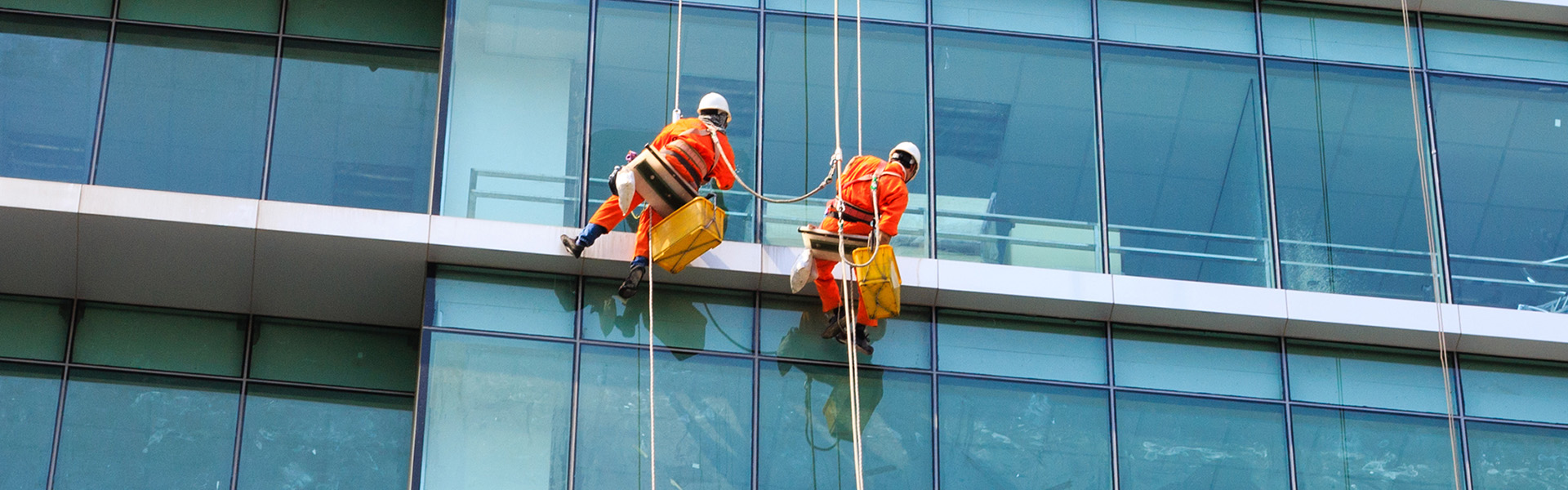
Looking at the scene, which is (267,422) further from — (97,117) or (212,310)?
(97,117)

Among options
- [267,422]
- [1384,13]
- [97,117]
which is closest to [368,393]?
[267,422]

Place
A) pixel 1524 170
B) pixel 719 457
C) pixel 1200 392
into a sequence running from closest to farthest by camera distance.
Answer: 1. pixel 719 457
2. pixel 1200 392
3. pixel 1524 170

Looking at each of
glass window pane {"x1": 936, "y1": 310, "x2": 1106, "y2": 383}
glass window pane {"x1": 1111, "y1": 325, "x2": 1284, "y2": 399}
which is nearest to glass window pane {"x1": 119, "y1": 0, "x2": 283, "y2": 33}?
glass window pane {"x1": 936, "y1": 310, "x2": 1106, "y2": 383}

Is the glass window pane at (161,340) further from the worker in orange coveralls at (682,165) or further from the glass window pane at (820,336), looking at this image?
the glass window pane at (820,336)

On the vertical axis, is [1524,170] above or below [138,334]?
above

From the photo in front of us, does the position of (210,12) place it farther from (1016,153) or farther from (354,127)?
(1016,153)

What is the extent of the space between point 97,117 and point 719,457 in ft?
22.1

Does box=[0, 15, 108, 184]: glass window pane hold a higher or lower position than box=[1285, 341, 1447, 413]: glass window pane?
higher

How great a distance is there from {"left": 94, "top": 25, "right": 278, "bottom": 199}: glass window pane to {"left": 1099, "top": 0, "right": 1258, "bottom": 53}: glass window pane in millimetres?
8152

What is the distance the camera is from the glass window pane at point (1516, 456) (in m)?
16.8

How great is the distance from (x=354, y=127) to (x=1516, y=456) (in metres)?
11.2

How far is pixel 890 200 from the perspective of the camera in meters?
16.0

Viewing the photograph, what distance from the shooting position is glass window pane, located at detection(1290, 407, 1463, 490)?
16562mm

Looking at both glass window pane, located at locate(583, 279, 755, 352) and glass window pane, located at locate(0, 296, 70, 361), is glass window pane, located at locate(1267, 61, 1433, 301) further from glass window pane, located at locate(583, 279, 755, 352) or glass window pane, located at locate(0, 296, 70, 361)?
glass window pane, located at locate(0, 296, 70, 361)
